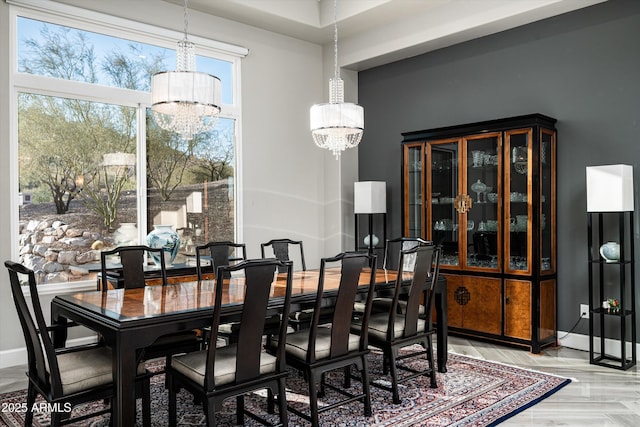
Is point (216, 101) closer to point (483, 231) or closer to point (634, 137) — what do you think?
point (483, 231)

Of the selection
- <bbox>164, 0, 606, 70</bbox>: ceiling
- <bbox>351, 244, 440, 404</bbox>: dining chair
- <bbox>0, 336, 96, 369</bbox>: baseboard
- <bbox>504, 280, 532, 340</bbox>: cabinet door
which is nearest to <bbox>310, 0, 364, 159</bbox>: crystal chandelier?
<bbox>351, 244, 440, 404</bbox>: dining chair

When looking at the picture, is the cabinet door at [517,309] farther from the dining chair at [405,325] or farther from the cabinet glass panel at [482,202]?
the dining chair at [405,325]

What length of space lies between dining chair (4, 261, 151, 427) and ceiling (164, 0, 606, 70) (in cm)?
368

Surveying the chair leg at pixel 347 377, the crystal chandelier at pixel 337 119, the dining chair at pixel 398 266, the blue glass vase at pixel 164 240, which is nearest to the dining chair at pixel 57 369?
the chair leg at pixel 347 377

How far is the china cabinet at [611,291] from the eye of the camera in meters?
4.12

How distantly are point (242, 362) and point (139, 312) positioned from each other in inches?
22.9

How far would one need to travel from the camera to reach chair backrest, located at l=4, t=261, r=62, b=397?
2387 millimetres

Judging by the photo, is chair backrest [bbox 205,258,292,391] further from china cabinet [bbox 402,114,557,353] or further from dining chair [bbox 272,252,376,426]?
china cabinet [bbox 402,114,557,353]

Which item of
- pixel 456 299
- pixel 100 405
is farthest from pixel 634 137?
pixel 100 405

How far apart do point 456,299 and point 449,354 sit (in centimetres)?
74

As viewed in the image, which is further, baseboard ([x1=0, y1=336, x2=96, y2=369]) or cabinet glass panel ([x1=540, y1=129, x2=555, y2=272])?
cabinet glass panel ([x1=540, y1=129, x2=555, y2=272])

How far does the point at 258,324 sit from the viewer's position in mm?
2660

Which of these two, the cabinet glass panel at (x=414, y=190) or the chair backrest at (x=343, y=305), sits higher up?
the cabinet glass panel at (x=414, y=190)

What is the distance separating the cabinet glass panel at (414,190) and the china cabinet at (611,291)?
5.38 feet
